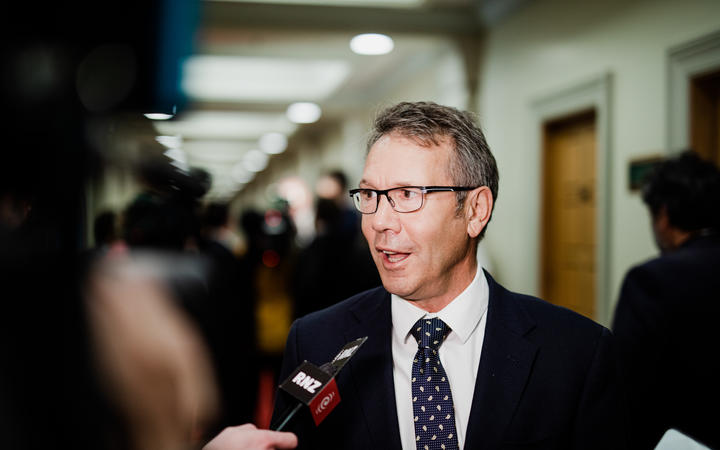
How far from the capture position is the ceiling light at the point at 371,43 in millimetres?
5406

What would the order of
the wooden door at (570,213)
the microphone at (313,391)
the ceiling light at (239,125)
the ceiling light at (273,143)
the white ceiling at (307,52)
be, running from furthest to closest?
the ceiling light at (273,143)
the ceiling light at (239,125)
the white ceiling at (307,52)
the wooden door at (570,213)
the microphone at (313,391)

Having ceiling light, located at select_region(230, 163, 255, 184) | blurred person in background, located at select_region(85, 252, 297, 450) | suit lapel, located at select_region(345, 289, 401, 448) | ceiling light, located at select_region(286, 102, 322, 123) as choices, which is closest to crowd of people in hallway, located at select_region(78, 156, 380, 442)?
suit lapel, located at select_region(345, 289, 401, 448)

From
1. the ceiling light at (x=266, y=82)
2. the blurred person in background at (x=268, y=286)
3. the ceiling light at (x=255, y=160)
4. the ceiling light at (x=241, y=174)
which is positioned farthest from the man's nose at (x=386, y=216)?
the ceiling light at (x=241, y=174)

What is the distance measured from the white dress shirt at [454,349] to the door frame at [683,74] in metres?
2.30

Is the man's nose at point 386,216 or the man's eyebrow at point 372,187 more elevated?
the man's eyebrow at point 372,187

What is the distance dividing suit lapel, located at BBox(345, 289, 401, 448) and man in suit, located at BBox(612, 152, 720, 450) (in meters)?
1.11

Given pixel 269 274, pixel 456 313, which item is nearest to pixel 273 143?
pixel 269 274

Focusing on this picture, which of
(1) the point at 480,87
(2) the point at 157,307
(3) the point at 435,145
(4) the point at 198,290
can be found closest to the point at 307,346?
(3) the point at 435,145

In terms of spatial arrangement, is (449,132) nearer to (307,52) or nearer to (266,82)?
(307,52)

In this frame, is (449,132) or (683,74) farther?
(683,74)

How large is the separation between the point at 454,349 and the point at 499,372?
0.44 feet

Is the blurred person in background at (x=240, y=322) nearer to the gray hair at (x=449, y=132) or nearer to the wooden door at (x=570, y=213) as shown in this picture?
the gray hair at (x=449, y=132)

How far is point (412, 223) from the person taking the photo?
1485 mm

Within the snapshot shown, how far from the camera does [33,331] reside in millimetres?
430
